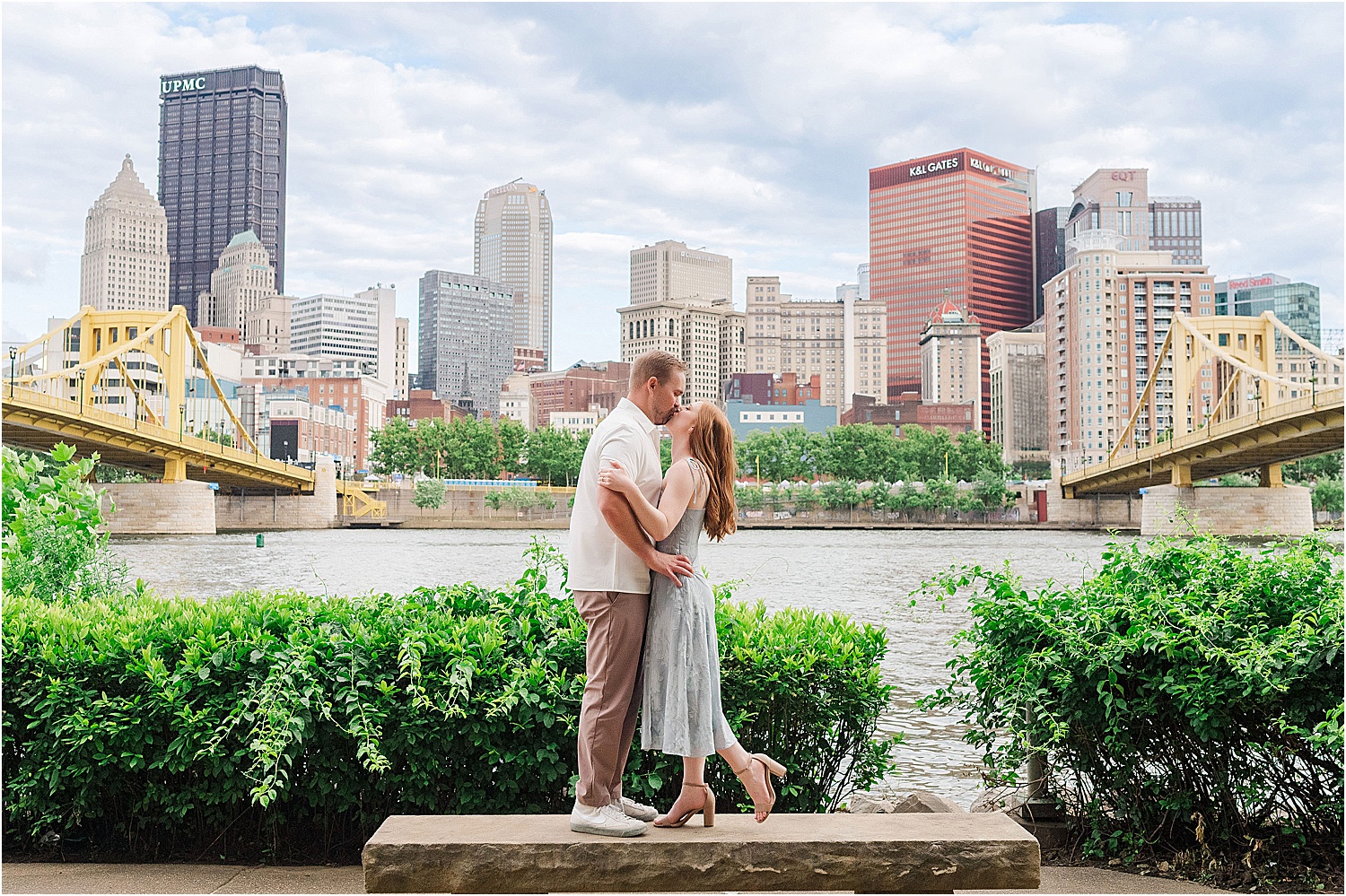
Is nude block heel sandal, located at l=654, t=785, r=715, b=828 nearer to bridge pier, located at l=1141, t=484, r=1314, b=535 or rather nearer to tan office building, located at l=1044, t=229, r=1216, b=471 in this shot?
bridge pier, located at l=1141, t=484, r=1314, b=535

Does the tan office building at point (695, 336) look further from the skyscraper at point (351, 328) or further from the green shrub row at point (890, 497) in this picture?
the skyscraper at point (351, 328)

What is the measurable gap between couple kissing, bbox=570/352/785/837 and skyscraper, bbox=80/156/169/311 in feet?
586

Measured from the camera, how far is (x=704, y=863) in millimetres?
2803

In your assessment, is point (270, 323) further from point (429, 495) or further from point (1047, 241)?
point (429, 495)

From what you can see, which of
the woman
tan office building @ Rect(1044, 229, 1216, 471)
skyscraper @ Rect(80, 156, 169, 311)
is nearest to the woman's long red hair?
the woman

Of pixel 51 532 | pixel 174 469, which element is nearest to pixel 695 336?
pixel 174 469

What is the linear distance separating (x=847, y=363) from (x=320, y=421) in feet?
276

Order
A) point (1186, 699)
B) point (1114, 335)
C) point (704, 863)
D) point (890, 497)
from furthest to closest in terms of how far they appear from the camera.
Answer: point (1114, 335) → point (890, 497) → point (1186, 699) → point (704, 863)

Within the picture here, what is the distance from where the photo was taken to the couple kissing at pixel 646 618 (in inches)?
114

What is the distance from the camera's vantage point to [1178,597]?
3373mm

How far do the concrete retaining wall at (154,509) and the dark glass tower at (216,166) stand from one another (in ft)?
516

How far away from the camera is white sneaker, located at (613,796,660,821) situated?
2934 mm

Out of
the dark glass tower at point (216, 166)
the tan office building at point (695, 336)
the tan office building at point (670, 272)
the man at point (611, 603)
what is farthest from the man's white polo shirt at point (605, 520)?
the dark glass tower at point (216, 166)

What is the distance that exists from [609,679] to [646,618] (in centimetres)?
19
